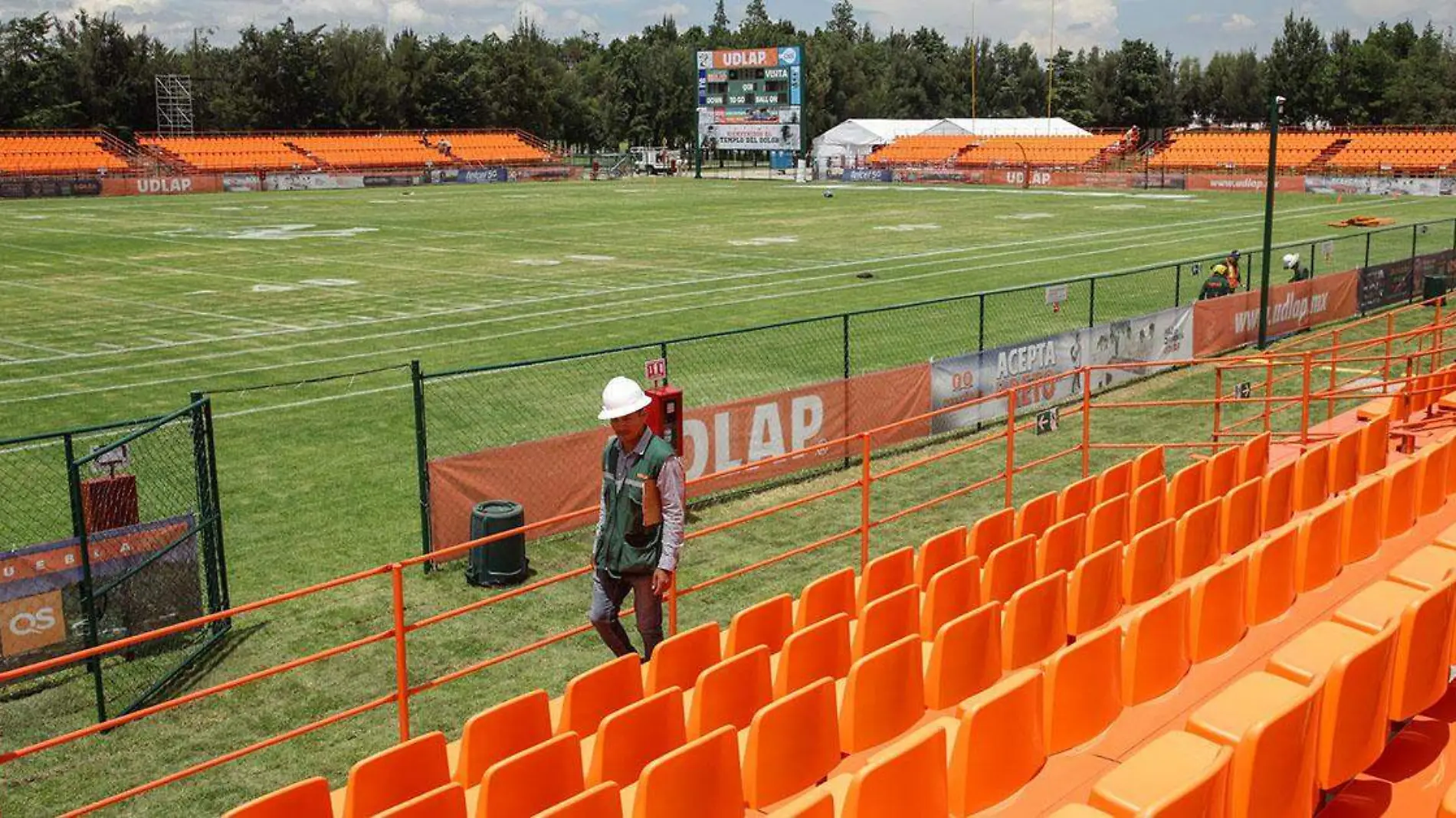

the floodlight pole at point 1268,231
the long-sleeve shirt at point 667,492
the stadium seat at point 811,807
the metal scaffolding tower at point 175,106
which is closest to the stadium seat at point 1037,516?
the long-sleeve shirt at point 667,492

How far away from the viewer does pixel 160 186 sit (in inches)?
2665

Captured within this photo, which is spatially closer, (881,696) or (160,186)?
(881,696)

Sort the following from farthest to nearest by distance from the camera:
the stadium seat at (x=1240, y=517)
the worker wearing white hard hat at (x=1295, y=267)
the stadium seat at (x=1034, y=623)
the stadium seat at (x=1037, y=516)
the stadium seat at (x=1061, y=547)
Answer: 1. the worker wearing white hard hat at (x=1295, y=267)
2. the stadium seat at (x=1037, y=516)
3. the stadium seat at (x=1240, y=517)
4. the stadium seat at (x=1061, y=547)
5. the stadium seat at (x=1034, y=623)

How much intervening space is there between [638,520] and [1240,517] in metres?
4.82

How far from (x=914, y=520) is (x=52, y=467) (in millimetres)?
10520

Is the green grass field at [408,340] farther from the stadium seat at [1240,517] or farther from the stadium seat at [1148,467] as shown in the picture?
the stadium seat at [1240,517]

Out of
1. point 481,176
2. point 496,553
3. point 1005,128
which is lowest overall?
point 496,553

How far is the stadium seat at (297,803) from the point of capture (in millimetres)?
5020

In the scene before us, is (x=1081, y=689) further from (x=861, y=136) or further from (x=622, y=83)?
(x=622, y=83)

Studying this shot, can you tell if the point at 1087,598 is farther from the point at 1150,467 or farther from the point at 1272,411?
the point at 1272,411

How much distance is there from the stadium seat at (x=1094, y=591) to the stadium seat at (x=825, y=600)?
1387 mm

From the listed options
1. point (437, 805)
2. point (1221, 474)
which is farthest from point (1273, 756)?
point (1221, 474)

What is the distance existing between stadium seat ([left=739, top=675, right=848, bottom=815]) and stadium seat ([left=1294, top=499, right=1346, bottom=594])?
3995 millimetres

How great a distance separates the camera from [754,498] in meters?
14.7
